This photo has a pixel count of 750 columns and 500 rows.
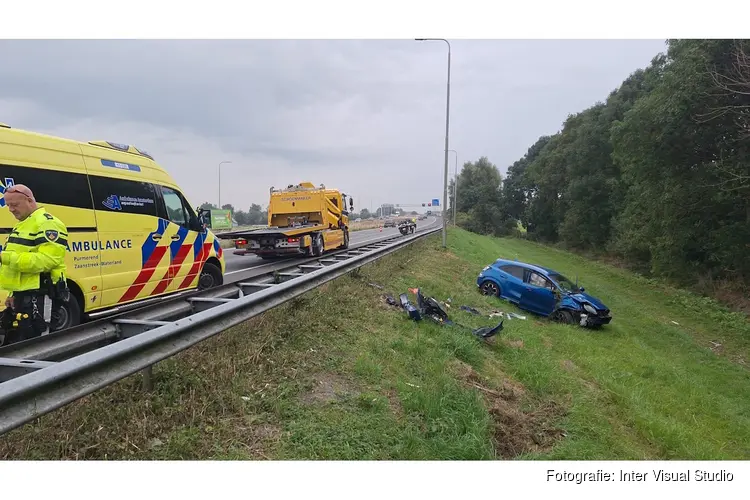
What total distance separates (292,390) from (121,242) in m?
3.88

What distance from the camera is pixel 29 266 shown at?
377 centimetres

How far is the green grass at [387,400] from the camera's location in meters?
3.08

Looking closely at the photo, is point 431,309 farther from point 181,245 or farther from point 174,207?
point 174,207

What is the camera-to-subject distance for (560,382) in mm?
6586

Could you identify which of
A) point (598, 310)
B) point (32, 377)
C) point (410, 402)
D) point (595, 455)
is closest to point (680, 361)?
point (598, 310)

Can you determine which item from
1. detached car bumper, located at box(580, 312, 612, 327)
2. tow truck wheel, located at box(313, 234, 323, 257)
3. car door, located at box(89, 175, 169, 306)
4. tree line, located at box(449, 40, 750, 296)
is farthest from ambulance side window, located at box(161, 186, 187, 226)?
tree line, located at box(449, 40, 750, 296)

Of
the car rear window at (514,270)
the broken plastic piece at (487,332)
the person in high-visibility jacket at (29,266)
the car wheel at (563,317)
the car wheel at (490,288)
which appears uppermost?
the person in high-visibility jacket at (29,266)

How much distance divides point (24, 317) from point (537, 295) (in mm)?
11852

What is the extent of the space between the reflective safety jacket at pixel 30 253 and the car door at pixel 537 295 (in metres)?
11.7

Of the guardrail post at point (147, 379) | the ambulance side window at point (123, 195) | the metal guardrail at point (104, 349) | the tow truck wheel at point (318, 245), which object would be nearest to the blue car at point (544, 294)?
the tow truck wheel at point (318, 245)

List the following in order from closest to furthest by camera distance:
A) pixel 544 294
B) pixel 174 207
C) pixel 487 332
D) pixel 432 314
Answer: pixel 174 207
pixel 487 332
pixel 432 314
pixel 544 294

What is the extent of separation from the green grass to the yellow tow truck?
482 cm

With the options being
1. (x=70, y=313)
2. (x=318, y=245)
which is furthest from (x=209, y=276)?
(x=318, y=245)

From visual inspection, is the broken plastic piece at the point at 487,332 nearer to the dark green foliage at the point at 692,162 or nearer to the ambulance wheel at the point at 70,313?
the ambulance wheel at the point at 70,313
